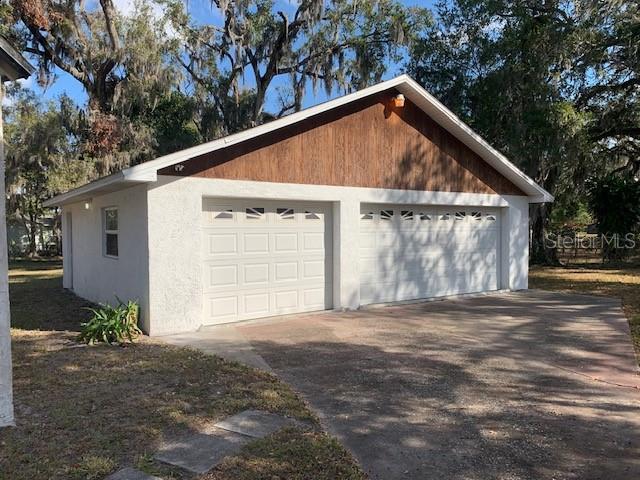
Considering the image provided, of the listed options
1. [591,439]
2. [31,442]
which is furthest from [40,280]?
[591,439]

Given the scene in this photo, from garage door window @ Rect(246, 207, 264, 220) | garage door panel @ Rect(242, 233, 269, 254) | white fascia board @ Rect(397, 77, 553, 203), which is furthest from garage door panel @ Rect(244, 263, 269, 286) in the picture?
white fascia board @ Rect(397, 77, 553, 203)

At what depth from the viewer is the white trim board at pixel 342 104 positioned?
25.0ft

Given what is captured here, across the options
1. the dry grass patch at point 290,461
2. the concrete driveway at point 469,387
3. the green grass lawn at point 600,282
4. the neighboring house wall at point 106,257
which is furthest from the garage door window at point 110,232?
the green grass lawn at point 600,282

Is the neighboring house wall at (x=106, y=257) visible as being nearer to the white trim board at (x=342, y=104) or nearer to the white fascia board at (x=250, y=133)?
the white trim board at (x=342, y=104)

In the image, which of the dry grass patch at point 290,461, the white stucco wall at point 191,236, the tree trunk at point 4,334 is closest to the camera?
the dry grass patch at point 290,461

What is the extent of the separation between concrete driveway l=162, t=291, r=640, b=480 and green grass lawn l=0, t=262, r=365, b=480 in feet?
1.38

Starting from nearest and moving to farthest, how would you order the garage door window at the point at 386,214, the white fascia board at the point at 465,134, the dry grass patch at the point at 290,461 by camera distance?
the dry grass patch at the point at 290,461
the white fascia board at the point at 465,134
the garage door window at the point at 386,214

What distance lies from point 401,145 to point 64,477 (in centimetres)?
906

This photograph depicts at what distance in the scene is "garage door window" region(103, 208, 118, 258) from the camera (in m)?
9.86

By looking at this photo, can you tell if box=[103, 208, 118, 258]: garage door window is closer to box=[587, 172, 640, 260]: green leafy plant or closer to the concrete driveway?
the concrete driveway

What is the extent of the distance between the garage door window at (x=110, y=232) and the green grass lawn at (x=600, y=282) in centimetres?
930

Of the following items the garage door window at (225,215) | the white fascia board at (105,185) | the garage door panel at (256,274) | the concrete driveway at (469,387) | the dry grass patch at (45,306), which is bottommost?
the concrete driveway at (469,387)

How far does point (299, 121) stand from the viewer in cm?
938

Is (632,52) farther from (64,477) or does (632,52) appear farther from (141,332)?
(64,477)
